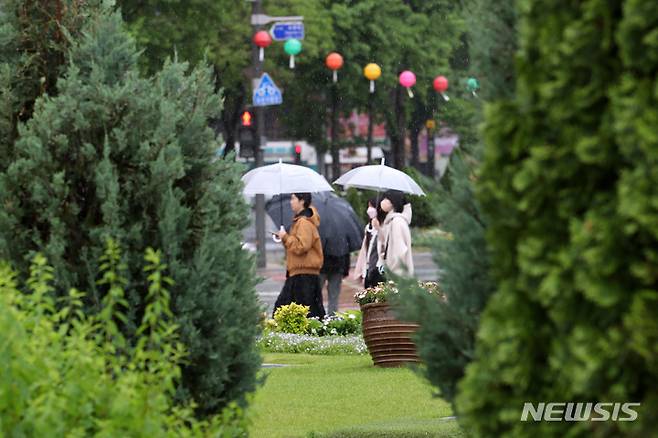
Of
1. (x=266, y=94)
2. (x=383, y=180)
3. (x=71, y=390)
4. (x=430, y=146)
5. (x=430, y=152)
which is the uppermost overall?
(x=266, y=94)

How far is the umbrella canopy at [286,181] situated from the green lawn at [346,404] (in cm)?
387

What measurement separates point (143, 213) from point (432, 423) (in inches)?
161

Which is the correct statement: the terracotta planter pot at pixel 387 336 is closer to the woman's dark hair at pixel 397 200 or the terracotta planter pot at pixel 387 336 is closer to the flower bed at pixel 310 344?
the flower bed at pixel 310 344

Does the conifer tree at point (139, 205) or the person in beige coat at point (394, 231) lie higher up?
the conifer tree at point (139, 205)

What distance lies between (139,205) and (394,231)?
1013cm

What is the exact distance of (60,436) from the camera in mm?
4508

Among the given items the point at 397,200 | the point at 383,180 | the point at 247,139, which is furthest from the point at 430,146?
the point at 397,200

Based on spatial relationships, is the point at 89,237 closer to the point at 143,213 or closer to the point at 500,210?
the point at 143,213

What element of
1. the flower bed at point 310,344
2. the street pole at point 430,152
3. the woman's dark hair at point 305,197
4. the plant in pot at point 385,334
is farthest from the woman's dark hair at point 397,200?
the street pole at point 430,152

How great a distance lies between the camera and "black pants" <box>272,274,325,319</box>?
17.9 meters

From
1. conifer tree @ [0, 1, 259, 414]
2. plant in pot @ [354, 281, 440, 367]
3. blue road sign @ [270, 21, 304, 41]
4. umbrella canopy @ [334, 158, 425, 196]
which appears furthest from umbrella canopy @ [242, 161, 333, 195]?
blue road sign @ [270, 21, 304, 41]

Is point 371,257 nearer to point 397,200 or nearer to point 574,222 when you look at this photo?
point 397,200

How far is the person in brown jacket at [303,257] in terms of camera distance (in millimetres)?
17266

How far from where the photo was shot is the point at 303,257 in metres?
17.7
